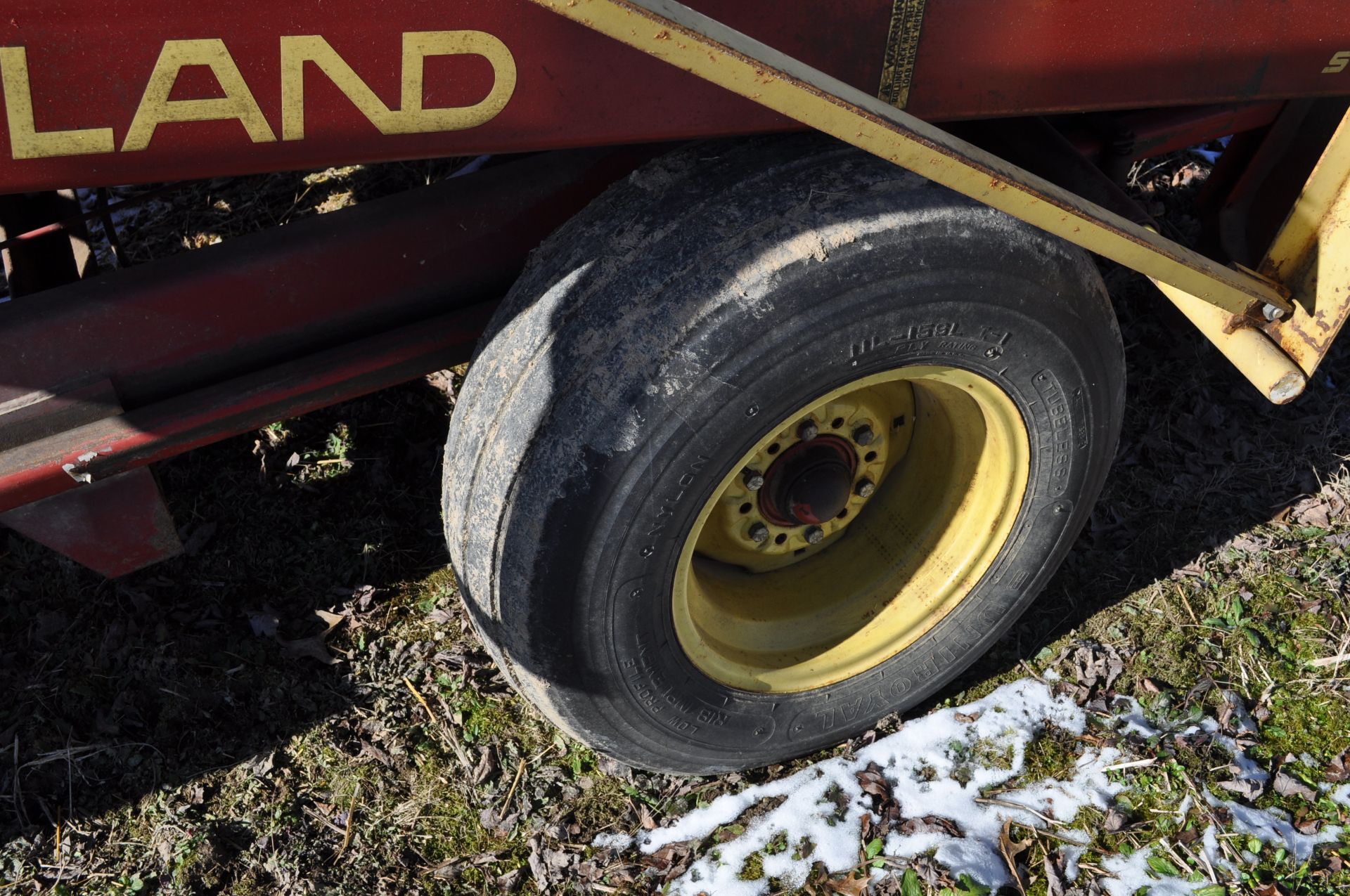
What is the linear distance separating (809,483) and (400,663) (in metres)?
1.41

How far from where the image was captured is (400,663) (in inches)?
130

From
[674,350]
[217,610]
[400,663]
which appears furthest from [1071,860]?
[217,610]

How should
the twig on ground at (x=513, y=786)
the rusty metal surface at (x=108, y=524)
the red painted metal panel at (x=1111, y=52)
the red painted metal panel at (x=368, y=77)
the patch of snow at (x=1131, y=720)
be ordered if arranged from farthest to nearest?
1. the patch of snow at (x=1131, y=720)
2. the twig on ground at (x=513, y=786)
3. the rusty metal surface at (x=108, y=524)
4. the red painted metal panel at (x=1111, y=52)
5. the red painted metal panel at (x=368, y=77)

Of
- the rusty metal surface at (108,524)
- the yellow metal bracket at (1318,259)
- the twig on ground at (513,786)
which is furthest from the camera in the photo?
the twig on ground at (513,786)

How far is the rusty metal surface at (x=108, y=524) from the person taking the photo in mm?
2430

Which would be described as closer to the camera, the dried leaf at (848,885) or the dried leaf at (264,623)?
the dried leaf at (848,885)

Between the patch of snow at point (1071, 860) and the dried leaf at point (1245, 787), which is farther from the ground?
the dried leaf at point (1245, 787)

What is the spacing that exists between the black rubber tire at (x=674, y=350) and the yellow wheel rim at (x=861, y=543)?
0.93 feet

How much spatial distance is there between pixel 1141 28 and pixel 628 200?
1075mm

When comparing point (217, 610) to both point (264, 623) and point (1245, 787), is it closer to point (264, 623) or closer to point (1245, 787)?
point (264, 623)

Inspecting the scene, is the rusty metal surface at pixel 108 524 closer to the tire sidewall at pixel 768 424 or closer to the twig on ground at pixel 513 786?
the tire sidewall at pixel 768 424

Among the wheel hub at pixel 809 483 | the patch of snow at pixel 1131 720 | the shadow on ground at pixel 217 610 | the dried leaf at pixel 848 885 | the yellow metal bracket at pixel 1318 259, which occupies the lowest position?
the shadow on ground at pixel 217 610

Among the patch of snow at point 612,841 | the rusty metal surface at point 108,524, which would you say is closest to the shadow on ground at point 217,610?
the rusty metal surface at point 108,524

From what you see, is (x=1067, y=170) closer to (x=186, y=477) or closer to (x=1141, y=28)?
(x=1141, y=28)
